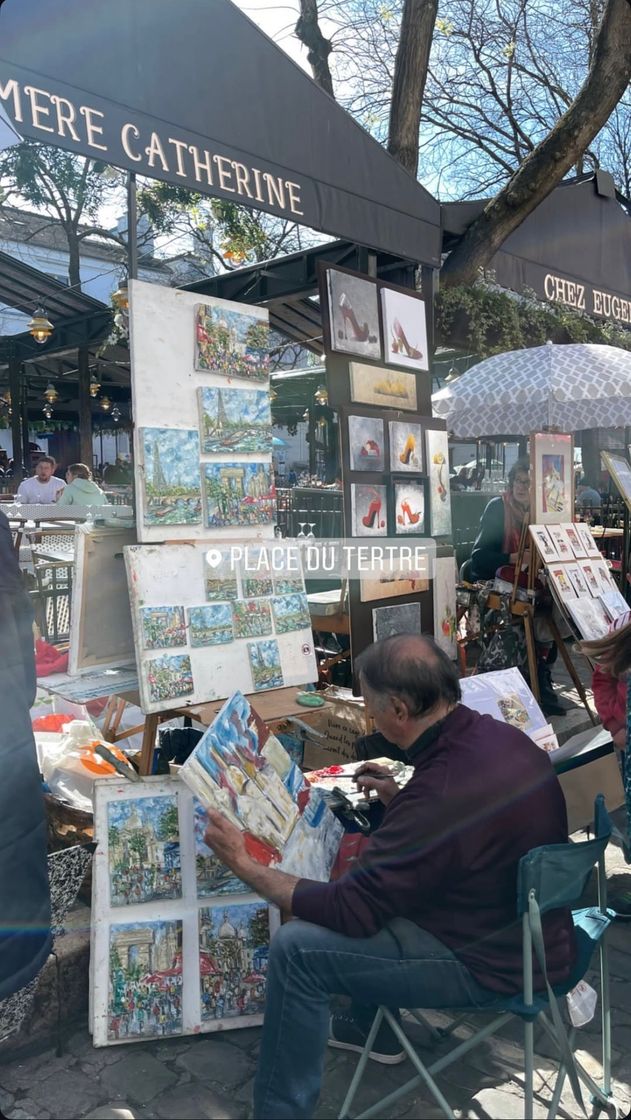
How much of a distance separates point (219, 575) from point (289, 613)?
356mm

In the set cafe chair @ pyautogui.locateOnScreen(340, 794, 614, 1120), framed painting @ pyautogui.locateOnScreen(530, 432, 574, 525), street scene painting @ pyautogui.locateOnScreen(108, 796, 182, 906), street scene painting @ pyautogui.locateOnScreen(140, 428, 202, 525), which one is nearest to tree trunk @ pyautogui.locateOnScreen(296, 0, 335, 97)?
framed painting @ pyautogui.locateOnScreen(530, 432, 574, 525)

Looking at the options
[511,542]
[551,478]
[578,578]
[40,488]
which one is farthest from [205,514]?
[40,488]

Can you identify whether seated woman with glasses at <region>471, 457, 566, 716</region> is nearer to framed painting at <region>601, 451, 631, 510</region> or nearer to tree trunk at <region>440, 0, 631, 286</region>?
framed painting at <region>601, 451, 631, 510</region>

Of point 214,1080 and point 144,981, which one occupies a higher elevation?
point 144,981

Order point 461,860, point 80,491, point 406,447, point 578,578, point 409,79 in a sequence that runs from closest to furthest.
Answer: point 461,860
point 406,447
point 578,578
point 409,79
point 80,491

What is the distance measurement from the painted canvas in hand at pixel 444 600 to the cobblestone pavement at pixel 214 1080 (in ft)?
7.67

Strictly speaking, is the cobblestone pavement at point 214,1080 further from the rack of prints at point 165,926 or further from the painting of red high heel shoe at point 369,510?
the painting of red high heel shoe at point 369,510

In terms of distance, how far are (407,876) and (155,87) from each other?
265cm

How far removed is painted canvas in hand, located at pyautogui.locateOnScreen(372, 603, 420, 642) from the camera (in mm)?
4266

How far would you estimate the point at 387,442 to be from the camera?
14.1 ft

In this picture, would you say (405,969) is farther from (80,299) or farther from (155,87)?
(80,299)

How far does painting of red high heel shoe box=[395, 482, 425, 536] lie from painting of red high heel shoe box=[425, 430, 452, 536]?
0.24 ft

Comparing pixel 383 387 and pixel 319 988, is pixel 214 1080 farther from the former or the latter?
pixel 383 387

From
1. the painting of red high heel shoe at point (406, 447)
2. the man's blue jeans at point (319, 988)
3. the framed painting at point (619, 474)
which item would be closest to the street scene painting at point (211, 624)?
the man's blue jeans at point (319, 988)
